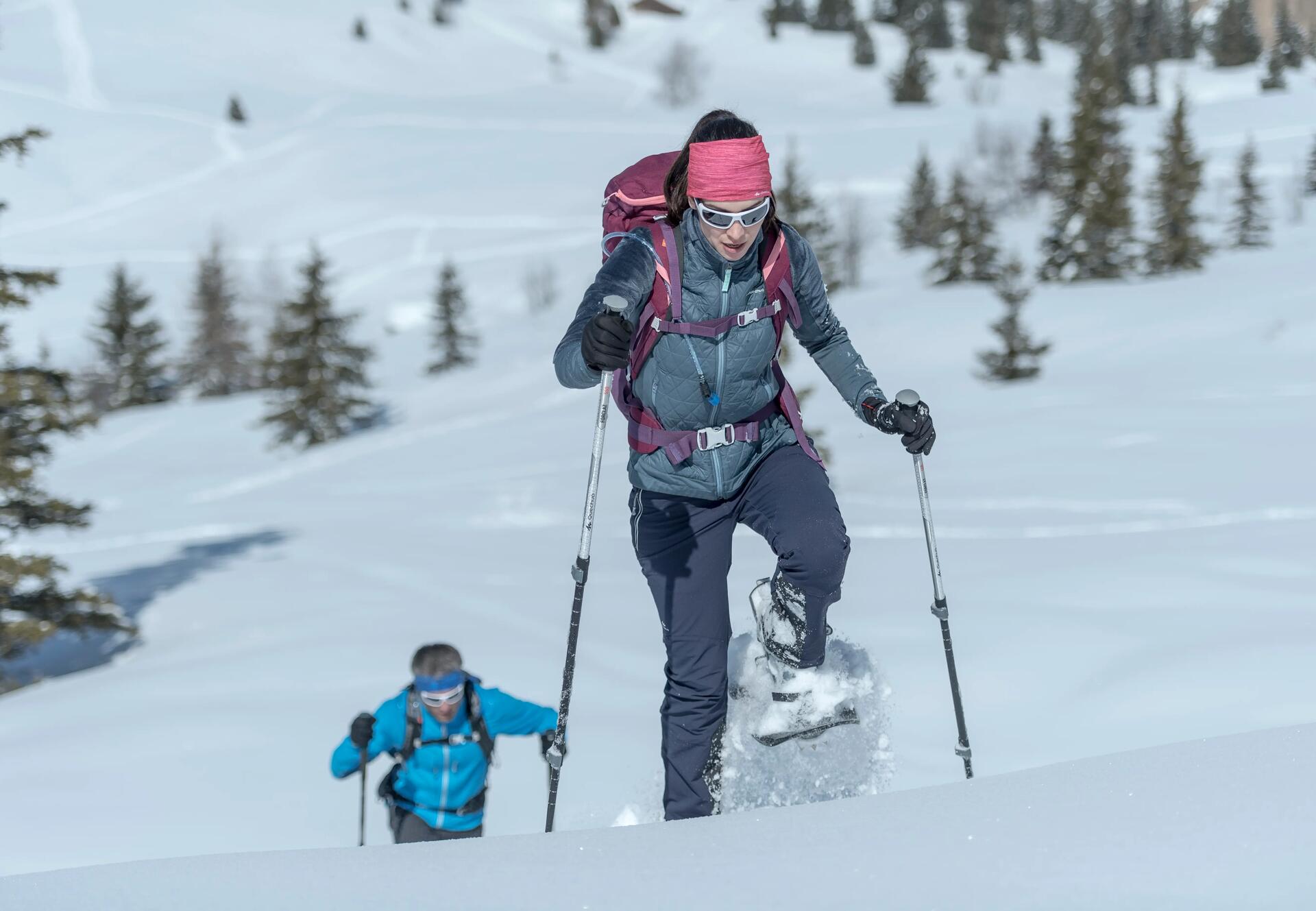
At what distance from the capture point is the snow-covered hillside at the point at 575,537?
741 centimetres

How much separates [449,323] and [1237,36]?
72.7 meters

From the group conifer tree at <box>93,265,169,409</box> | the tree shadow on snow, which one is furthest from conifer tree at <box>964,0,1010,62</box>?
the tree shadow on snow

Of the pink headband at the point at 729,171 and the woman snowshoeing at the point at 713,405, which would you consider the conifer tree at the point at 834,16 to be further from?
the pink headband at the point at 729,171

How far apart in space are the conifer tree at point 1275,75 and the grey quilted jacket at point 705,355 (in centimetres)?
8667

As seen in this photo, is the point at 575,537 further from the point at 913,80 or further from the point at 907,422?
the point at 913,80

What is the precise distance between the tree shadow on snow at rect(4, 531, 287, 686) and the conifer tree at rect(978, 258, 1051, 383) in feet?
55.5

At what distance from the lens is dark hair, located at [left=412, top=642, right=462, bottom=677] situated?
4.60 meters

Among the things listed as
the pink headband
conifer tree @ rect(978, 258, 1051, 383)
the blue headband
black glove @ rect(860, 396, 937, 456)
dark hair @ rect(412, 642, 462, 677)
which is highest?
the pink headband

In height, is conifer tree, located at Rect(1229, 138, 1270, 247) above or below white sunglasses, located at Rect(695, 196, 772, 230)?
below

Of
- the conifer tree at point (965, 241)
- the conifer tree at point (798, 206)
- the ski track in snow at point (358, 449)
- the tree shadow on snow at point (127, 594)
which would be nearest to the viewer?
the tree shadow on snow at point (127, 594)

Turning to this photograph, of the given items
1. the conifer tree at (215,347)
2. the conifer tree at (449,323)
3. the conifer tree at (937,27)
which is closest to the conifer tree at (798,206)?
the conifer tree at (449,323)

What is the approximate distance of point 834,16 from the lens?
106 meters

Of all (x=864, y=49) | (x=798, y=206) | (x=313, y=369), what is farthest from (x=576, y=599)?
(x=864, y=49)

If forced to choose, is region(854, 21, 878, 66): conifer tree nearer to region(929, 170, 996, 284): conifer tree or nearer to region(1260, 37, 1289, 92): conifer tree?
region(1260, 37, 1289, 92): conifer tree
